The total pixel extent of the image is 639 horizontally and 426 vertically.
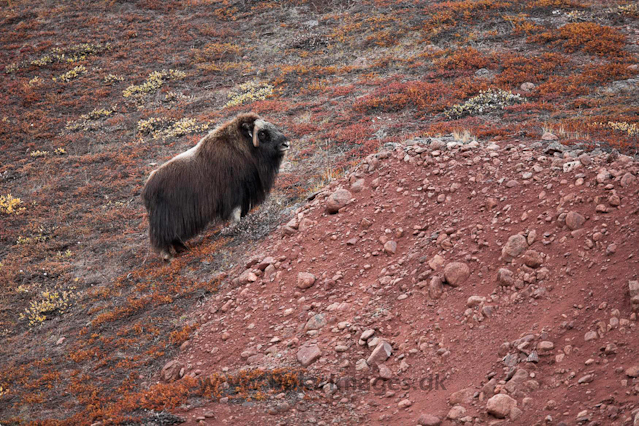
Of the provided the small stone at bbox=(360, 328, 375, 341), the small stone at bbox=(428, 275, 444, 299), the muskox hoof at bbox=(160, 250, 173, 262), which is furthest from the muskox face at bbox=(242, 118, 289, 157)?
the small stone at bbox=(360, 328, 375, 341)

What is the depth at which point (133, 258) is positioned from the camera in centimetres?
985

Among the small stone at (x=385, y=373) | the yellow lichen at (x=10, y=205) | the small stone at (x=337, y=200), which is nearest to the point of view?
the small stone at (x=385, y=373)

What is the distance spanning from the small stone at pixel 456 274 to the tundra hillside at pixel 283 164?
0.38ft

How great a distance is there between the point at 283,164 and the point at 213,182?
3174 mm

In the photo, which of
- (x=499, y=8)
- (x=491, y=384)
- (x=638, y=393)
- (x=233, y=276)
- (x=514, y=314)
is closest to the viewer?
(x=638, y=393)

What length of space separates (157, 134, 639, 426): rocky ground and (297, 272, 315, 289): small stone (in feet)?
0.08

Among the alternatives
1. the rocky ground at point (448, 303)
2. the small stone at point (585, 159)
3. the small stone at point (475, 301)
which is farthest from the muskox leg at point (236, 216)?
the small stone at point (585, 159)

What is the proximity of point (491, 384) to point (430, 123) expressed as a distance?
8786 millimetres

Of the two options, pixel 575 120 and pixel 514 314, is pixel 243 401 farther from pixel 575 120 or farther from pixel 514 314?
pixel 575 120

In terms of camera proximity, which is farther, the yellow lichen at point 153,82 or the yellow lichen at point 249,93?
the yellow lichen at point 153,82

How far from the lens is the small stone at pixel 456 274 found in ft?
18.7

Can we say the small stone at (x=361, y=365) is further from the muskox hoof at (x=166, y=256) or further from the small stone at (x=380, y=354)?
the muskox hoof at (x=166, y=256)

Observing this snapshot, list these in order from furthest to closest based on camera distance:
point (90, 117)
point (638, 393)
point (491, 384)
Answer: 1. point (90, 117)
2. point (491, 384)
3. point (638, 393)

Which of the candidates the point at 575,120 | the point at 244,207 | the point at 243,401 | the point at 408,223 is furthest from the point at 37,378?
the point at 575,120
